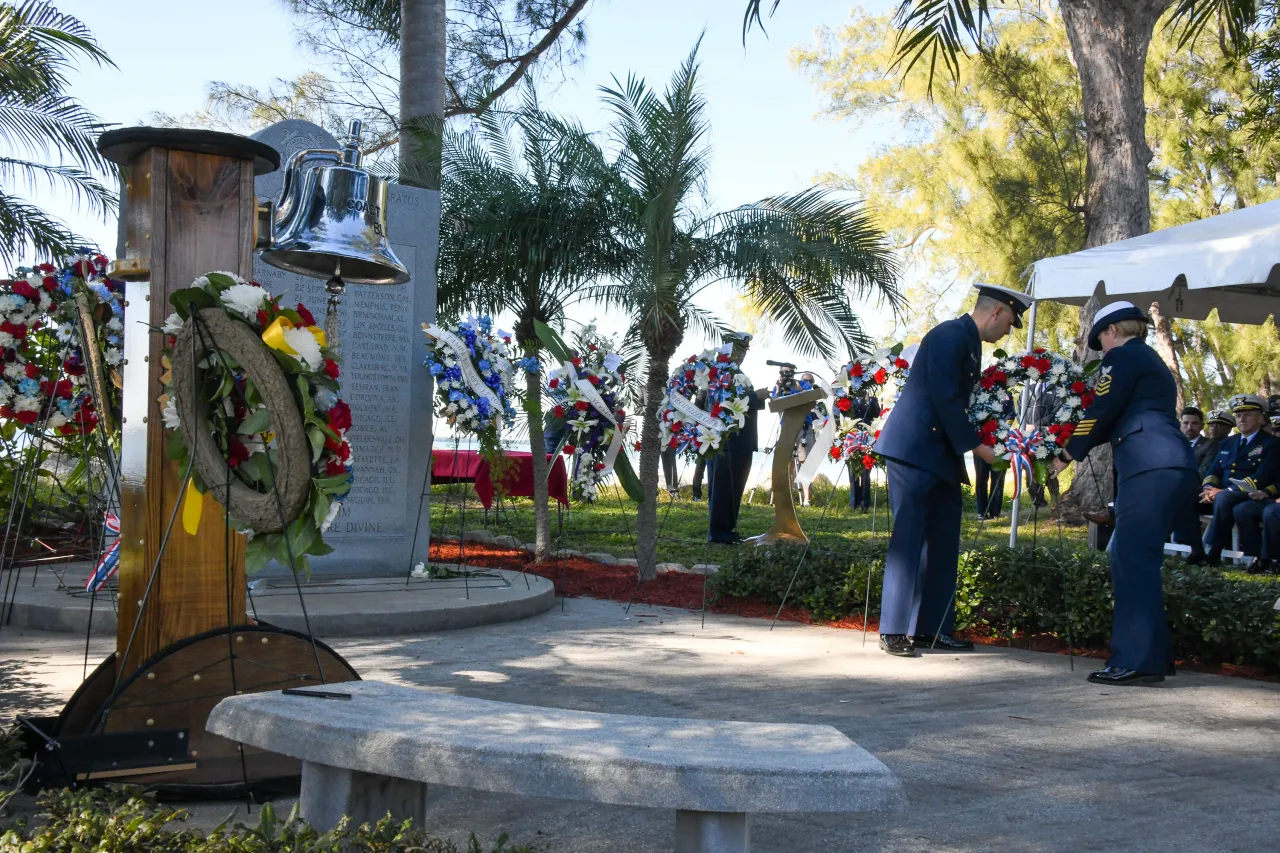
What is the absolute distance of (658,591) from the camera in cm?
962

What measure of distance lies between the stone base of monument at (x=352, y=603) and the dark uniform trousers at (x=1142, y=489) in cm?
401

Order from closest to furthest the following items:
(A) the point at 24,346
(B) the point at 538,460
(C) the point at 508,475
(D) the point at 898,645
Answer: (A) the point at 24,346
(D) the point at 898,645
(B) the point at 538,460
(C) the point at 508,475

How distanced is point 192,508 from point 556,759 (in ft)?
5.59

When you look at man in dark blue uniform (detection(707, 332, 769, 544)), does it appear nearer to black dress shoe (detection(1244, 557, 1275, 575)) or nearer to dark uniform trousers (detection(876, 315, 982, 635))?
black dress shoe (detection(1244, 557, 1275, 575))

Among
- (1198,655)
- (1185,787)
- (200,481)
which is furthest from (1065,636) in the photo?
(200,481)

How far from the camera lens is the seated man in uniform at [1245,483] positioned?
11.7 metres

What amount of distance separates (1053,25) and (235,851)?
24.9 m

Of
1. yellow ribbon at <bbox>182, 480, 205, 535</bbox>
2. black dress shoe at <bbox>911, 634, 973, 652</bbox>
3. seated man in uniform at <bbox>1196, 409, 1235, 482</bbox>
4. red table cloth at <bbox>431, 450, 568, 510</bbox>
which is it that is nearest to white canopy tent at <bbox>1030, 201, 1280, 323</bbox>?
seated man in uniform at <bbox>1196, 409, 1235, 482</bbox>

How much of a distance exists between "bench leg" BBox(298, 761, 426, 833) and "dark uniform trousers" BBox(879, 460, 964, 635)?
4290 millimetres

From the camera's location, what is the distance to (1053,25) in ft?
78.0

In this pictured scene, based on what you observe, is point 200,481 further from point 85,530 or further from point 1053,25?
point 1053,25

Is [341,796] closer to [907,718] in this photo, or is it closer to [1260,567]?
[907,718]

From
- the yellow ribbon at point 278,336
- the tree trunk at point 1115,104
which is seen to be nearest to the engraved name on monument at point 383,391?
the yellow ribbon at point 278,336

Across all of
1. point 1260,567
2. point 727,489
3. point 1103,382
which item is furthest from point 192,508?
point 1260,567
